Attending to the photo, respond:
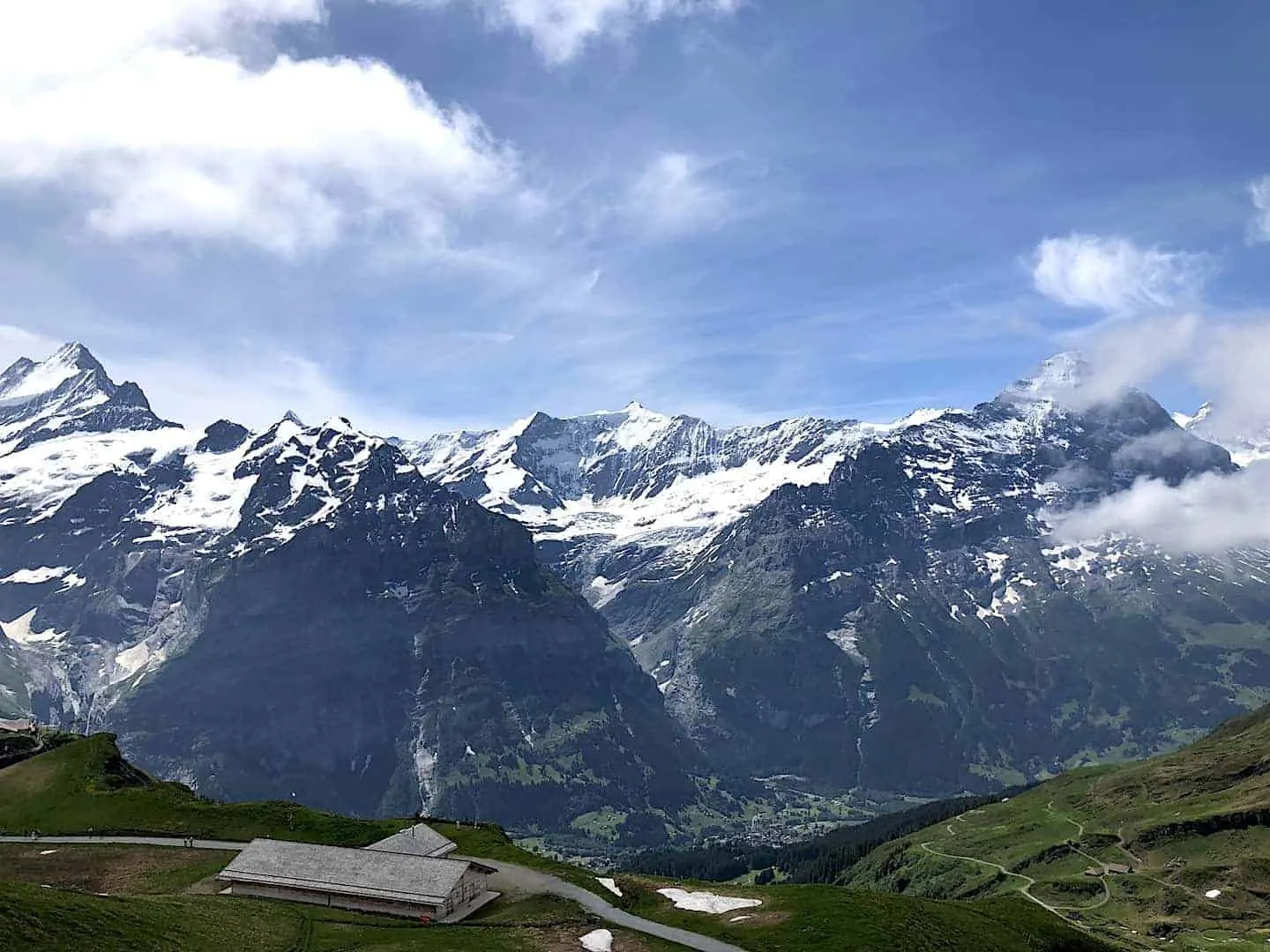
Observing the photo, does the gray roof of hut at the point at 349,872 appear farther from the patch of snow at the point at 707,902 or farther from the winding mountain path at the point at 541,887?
the patch of snow at the point at 707,902

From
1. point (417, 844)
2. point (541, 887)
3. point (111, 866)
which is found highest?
point (417, 844)

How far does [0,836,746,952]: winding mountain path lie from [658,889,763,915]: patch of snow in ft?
24.9

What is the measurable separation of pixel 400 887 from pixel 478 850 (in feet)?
93.2

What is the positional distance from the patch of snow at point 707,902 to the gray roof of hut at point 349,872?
23170 mm

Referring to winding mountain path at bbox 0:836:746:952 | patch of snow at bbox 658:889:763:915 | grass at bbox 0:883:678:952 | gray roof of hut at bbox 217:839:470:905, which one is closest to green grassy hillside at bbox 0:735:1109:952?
grass at bbox 0:883:678:952

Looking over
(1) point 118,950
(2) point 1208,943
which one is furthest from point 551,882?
(2) point 1208,943

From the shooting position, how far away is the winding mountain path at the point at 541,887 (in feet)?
305

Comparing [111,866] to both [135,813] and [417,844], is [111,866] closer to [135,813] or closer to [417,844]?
[135,813]

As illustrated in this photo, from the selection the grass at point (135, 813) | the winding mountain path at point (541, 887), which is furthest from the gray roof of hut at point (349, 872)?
the grass at point (135, 813)

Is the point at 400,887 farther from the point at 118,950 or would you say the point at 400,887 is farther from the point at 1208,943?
the point at 1208,943

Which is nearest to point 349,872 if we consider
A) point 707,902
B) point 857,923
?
point 707,902

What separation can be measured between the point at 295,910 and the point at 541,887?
87.1ft

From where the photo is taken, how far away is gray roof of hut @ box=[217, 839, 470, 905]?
102 m

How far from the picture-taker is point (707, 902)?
107 m
